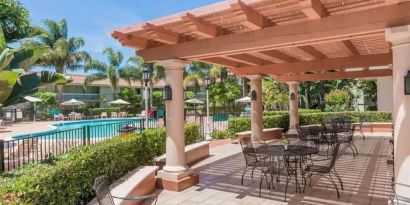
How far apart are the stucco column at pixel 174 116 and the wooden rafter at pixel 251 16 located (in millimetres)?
2055

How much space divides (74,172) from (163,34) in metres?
3.02

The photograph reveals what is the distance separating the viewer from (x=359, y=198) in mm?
5594

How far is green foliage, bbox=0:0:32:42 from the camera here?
36.4 ft

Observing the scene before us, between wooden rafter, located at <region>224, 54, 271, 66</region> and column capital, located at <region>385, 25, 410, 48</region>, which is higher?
wooden rafter, located at <region>224, 54, 271, 66</region>

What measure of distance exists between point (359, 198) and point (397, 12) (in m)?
3.21

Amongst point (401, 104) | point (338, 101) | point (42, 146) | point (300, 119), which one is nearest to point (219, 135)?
point (300, 119)

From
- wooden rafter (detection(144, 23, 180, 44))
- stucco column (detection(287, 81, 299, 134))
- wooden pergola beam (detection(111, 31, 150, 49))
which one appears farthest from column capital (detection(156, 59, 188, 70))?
stucco column (detection(287, 81, 299, 134))

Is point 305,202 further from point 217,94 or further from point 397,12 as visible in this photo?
point 217,94

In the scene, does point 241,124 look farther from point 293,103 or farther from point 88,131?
point 88,131

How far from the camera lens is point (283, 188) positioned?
635cm

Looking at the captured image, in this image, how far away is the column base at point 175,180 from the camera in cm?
639

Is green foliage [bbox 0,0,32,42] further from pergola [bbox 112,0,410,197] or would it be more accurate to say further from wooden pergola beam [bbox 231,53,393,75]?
wooden pergola beam [bbox 231,53,393,75]

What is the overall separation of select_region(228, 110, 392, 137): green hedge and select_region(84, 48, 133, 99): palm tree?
812 inches

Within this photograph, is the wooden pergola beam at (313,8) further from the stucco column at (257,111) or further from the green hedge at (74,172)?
the stucco column at (257,111)
